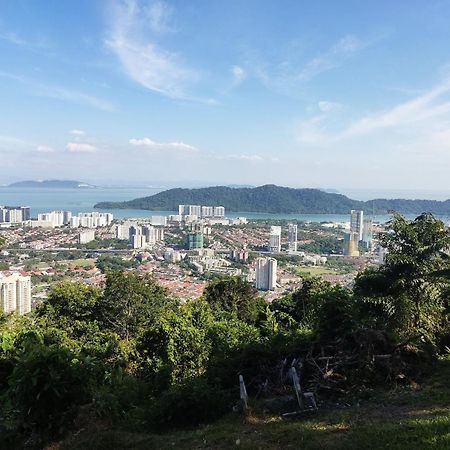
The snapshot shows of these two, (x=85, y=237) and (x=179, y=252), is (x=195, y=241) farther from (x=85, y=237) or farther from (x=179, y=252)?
(x=85, y=237)

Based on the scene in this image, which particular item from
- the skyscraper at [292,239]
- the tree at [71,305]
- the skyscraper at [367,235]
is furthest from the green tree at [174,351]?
the skyscraper at [367,235]

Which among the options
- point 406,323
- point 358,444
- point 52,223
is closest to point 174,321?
point 406,323

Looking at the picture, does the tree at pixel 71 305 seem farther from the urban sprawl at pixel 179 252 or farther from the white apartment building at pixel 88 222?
the white apartment building at pixel 88 222

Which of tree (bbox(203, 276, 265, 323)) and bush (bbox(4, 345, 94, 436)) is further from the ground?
bush (bbox(4, 345, 94, 436))

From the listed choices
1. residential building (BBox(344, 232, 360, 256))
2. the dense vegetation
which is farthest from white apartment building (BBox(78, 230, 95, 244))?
the dense vegetation

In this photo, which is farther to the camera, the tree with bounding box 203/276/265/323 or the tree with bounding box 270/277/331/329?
the tree with bounding box 203/276/265/323

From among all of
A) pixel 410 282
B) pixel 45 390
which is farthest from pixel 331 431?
pixel 410 282

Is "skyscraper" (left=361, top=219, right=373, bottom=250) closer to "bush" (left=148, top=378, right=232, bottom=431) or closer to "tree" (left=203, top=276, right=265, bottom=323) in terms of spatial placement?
"tree" (left=203, top=276, right=265, bottom=323)

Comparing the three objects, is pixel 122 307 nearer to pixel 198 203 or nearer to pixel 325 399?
pixel 325 399
